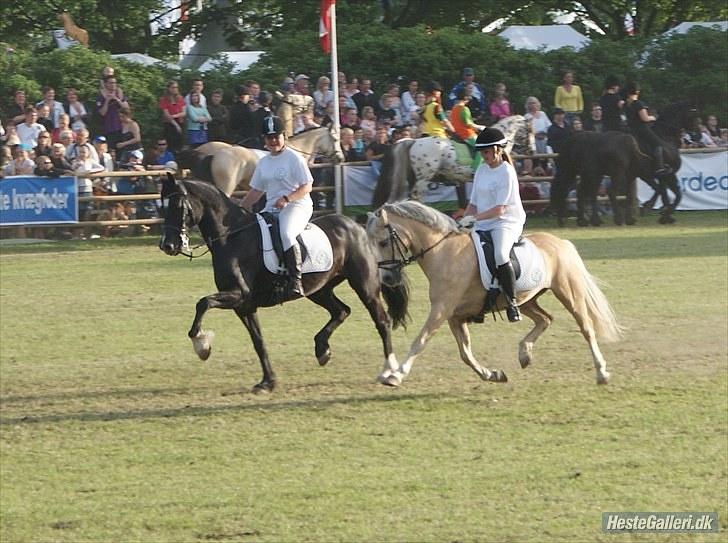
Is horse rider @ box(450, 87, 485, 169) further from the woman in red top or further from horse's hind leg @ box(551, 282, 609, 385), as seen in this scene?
horse's hind leg @ box(551, 282, 609, 385)

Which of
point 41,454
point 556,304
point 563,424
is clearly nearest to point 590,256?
point 556,304

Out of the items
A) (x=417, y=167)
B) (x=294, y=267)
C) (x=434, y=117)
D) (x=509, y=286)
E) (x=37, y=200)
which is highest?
(x=434, y=117)

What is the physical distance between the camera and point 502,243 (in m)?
12.8

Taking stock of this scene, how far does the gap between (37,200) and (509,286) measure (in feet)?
47.4

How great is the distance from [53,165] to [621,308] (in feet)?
38.6

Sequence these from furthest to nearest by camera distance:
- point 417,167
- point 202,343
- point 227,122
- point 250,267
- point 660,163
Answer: point 660,163 < point 227,122 < point 417,167 < point 250,267 < point 202,343

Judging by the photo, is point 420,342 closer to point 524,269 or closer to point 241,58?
point 524,269

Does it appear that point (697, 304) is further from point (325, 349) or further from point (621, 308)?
point (325, 349)

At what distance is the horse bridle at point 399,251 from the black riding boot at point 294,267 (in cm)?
80

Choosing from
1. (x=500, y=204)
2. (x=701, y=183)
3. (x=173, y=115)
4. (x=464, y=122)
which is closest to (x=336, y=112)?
(x=464, y=122)

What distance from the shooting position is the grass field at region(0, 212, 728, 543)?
9398mm

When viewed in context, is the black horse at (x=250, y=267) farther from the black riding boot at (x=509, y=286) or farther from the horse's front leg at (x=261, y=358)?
the black riding boot at (x=509, y=286)

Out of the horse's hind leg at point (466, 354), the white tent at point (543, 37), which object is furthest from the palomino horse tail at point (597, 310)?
the white tent at point (543, 37)

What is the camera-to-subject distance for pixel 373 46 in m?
33.1
